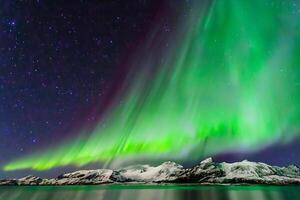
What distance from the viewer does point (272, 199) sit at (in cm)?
11175

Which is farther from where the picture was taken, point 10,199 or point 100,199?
point 10,199

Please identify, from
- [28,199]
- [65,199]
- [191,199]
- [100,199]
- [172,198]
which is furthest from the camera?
[65,199]

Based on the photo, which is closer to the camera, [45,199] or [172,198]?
[172,198]

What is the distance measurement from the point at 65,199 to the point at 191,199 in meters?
65.4

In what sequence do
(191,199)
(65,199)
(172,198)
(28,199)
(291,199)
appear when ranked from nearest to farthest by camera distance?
1. (291,199)
2. (191,199)
3. (172,198)
4. (28,199)
5. (65,199)

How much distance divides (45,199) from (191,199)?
57.7 meters

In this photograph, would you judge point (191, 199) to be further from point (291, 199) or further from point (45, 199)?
point (45, 199)

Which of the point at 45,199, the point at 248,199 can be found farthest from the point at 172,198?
the point at 45,199

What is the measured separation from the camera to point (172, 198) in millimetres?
122438

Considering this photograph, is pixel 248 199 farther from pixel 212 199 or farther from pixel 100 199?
pixel 100 199

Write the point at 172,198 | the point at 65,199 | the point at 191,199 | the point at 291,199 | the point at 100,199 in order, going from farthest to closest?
the point at 65,199 < the point at 100,199 < the point at 172,198 < the point at 191,199 < the point at 291,199

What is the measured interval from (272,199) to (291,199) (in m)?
7.03

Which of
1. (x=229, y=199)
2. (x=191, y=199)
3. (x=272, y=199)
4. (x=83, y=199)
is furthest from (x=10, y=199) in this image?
(x=272, y=199)

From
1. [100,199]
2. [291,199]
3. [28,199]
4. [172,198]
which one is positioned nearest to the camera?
[291,199]
